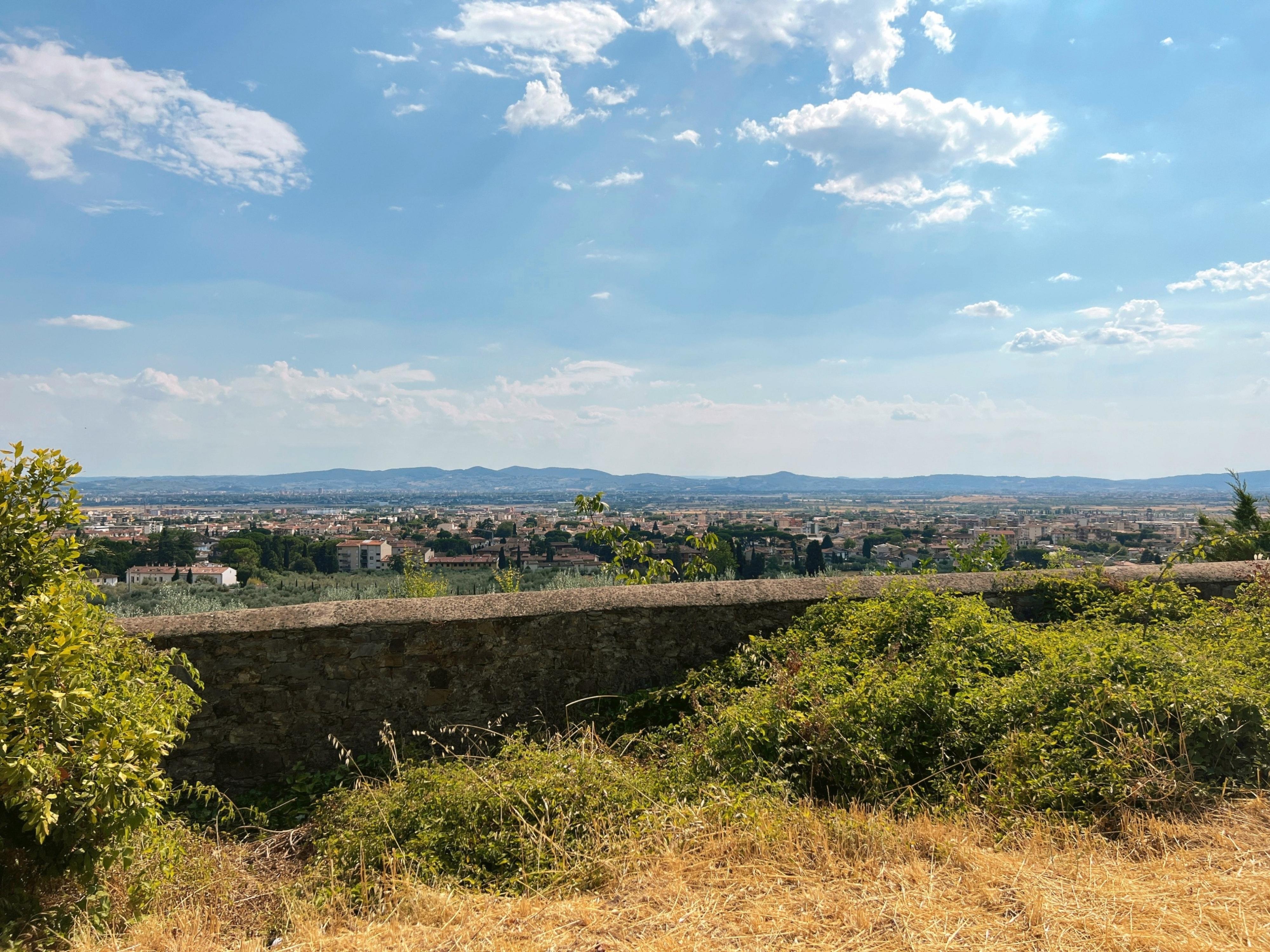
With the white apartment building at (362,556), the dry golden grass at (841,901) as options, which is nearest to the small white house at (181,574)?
the white apartment building at (362,556)

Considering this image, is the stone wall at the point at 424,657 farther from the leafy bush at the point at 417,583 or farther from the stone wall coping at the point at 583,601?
the leafy bush at the point at 417,583

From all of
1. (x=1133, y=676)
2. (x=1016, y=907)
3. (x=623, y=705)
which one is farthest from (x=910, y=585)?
(x=1016, y=907)

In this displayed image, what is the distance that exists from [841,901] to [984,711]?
1638 millimetres

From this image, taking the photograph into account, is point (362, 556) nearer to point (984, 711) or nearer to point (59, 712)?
point (59, 712)

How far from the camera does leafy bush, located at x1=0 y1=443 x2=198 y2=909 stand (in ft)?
8.61

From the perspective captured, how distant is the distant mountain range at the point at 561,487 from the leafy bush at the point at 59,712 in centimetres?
4577

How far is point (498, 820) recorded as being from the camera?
355cm

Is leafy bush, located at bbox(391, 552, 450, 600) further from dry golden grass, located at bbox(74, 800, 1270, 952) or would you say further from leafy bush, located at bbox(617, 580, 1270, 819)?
dry golden grass, located at bbox(74, 800, 1270, 952)

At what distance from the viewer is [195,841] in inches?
158

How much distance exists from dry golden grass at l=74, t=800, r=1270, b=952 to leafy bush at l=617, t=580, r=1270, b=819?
0.26 m

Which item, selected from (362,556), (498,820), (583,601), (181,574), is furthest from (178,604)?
(362,556)

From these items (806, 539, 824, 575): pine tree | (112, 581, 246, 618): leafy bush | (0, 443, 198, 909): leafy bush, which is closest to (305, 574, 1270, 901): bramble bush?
(0, 443, 198, 909): leafy bush

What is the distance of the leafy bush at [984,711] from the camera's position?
3.41m

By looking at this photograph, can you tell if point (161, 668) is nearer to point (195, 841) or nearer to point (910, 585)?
point (195, 841)
